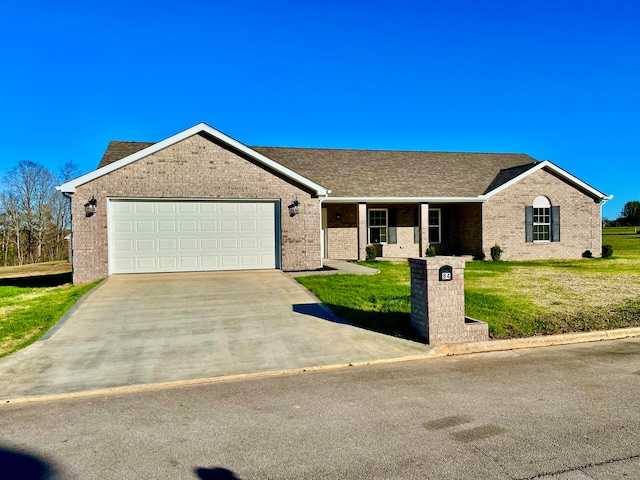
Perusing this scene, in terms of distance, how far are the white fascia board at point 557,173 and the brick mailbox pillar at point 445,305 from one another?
14620mm

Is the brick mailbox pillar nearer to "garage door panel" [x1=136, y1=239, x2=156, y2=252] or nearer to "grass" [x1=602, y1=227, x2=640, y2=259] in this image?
"garage door panel" [x1=136, y1=239, x2=156, y2=252]

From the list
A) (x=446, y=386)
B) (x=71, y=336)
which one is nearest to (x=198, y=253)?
(x=71, y=336)

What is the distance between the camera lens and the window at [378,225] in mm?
21891

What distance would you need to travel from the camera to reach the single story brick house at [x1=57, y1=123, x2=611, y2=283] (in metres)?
14.7

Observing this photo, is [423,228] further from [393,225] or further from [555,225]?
[555,225]

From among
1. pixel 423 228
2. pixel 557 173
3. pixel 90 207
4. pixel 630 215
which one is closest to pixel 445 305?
pixel 90 207

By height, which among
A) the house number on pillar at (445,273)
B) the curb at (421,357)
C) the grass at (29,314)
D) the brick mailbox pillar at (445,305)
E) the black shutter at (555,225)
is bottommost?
the curb at (421,357)

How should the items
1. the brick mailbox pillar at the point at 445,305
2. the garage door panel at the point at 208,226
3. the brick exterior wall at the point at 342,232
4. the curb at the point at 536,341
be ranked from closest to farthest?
the curb at the point at 536,341, the brick mailbox pillar at the point at 445,305, the garage door panel at the point at 208,226, the brick exterior wall at the point at 342,232

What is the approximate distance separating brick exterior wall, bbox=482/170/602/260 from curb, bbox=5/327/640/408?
13.6 metres

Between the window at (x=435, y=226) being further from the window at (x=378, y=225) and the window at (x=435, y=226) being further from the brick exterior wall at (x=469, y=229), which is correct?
the window at (x=378, y=225)

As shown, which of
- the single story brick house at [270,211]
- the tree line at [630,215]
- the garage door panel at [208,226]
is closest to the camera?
the single story brick house at [270,211]

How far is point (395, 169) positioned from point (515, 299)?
13431mm

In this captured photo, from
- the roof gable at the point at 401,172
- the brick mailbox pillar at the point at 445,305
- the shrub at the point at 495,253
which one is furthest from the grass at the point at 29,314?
the shrub at the point at 495,253

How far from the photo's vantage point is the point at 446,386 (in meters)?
5.49
